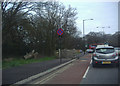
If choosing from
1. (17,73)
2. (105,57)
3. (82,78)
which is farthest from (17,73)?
(105,57)

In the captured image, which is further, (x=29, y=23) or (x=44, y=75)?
(x=29, y=23)

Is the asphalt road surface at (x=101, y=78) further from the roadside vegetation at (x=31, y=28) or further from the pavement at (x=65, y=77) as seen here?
the roadside vegetation at (x=31, y=28)

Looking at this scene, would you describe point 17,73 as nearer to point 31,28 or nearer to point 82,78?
point 82,78

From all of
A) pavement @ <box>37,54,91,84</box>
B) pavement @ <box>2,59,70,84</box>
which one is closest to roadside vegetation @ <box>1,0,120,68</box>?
pavement @ <box>2,59,70,84</box>

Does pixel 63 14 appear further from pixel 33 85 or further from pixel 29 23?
pixel 33 85

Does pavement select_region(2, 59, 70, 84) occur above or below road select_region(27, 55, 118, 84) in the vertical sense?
above

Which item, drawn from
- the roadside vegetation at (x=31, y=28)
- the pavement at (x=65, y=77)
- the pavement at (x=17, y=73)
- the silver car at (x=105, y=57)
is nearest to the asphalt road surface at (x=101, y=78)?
the pavement at (x=65, y=77)

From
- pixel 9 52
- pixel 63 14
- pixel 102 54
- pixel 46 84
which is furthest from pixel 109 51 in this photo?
pixel 63 14

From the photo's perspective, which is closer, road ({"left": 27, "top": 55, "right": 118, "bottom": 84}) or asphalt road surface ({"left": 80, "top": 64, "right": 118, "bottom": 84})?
asphalt road surface ({"left": 80, "top": 64, "right": 118, "bottom": 84})

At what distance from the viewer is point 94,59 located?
12242 mm

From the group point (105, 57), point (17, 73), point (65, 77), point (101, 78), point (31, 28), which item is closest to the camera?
point (101, 78)

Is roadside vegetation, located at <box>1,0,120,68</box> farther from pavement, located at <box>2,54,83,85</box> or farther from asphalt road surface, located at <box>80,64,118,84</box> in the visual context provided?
asphalt road surface, located at <box>80,64,118,84</box>

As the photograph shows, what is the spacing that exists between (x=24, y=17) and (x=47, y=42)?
9.42 m

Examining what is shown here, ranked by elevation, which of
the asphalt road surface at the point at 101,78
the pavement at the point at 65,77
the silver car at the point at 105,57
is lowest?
the pavement at the point at 65,77
